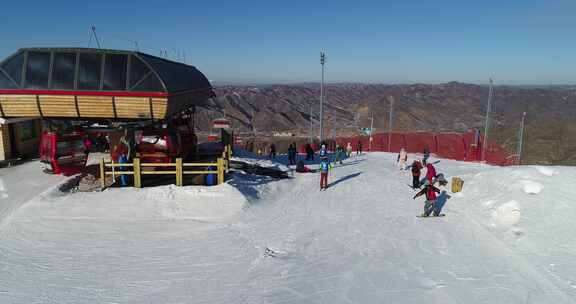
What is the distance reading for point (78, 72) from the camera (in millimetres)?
12359

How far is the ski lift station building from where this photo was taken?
12.2 metres

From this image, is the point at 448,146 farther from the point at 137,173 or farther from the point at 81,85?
the point at 81,85

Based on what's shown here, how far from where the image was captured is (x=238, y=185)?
43.1 feet

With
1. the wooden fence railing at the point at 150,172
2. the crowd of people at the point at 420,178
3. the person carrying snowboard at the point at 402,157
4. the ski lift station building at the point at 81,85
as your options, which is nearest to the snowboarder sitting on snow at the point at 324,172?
the crowd of people at the point at 420,178

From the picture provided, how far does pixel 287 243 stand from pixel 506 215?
6.02 meters

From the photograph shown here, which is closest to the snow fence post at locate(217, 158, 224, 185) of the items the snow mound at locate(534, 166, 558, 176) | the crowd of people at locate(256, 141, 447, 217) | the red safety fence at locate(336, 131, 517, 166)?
the crowd of people at locate(256, 141, 447, 217)

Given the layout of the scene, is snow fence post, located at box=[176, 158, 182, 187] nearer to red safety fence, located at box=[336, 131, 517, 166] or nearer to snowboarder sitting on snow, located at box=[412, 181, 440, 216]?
snowboarder sitting on snow, located at box=[412, 181, 440, 216]

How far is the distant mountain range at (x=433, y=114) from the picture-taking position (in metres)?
51.2

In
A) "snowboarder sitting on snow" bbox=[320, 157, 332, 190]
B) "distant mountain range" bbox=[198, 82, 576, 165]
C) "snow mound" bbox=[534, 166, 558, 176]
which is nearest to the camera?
"snow mound" bbox=[534, 166, 558, 176]

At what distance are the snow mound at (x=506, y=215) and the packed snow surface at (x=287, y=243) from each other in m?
0.04

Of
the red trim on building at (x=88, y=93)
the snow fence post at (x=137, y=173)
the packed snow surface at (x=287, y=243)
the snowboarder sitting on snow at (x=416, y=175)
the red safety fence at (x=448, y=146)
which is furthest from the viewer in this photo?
the red safety fence at (x=448, y=146)

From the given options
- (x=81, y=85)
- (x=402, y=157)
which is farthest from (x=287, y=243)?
(x=402, y=157)

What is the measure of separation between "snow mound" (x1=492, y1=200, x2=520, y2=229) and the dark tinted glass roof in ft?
34.8

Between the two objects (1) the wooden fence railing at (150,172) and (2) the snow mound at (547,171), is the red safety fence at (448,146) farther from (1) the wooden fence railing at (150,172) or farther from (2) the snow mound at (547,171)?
(1) the wooden fence railing at (150,172)
